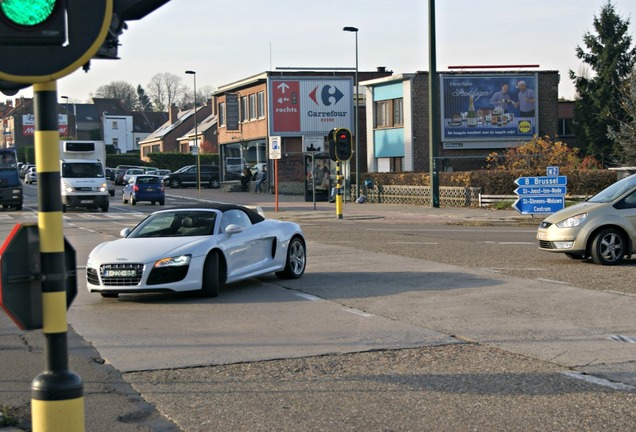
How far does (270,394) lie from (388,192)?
34.9 meters

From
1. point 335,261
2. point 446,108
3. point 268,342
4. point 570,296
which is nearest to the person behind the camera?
point 268,342

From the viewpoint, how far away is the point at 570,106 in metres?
64.1

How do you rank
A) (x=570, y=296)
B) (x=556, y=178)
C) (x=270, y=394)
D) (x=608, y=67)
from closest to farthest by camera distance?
(x=270, y=394), (x=570, y=296), (x=556, y=178), (x=608, y=67)

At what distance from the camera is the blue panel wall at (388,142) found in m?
51.8

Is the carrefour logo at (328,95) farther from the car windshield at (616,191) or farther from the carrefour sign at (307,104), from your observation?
the car windshield at (616,191)

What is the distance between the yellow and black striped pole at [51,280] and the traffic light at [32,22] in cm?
26

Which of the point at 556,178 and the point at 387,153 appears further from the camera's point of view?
the point at 387,153

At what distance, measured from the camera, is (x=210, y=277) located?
12.5m

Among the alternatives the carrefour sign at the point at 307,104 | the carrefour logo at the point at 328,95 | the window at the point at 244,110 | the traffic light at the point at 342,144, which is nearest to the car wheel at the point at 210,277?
the traffic light at the point at 342,144

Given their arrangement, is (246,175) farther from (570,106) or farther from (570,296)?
(570,296)

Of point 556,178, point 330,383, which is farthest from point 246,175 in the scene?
point 330,383

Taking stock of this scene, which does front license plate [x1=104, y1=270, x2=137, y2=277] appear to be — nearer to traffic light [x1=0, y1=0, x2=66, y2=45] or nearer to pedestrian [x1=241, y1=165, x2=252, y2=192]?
traffic light [x1=0, y1=0, x2=66, y2=45]

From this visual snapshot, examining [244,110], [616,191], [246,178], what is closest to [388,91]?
[246,178]

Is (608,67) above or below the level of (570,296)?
above
